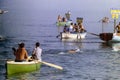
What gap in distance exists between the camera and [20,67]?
1479 inches

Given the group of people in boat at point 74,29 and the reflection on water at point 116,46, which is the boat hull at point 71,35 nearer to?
the group of people in boat at point 74,29

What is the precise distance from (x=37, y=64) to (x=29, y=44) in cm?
2218

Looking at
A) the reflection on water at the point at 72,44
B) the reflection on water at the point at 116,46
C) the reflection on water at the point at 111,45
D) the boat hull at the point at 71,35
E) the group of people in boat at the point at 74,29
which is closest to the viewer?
the reflection on water at the point at 116,46

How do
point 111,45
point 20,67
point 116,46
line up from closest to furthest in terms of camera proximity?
point 20,67 < point 116,46 < point 111,45

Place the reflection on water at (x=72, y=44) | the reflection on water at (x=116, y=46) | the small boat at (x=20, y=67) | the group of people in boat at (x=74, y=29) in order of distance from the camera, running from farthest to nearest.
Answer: the group of people in boat at (x=74, y=29) < the reflection on water at (x=72, y=44) < the reflection on water at (x=116, y=46) < the small boat at (x=20, y=67)

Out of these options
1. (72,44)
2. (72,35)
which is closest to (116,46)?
(72,44)

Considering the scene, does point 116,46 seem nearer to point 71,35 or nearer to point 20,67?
point 71,35

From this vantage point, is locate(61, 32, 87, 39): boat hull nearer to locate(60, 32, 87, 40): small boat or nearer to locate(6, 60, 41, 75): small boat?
locate(60, 32, 87, 40): small boat

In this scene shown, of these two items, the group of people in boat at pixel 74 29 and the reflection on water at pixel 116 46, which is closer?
the reflection on water at pixel 116 46

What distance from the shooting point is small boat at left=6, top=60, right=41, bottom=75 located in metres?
37.0

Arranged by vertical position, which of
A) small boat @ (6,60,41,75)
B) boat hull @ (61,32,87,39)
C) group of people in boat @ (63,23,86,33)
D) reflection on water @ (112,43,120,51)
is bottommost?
small boat @ (6,60,41,75)

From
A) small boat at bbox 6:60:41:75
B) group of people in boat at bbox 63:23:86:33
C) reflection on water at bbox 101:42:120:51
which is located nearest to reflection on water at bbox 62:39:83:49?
group of people in boat at bbox 63:23:86:33

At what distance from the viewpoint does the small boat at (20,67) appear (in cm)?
3700

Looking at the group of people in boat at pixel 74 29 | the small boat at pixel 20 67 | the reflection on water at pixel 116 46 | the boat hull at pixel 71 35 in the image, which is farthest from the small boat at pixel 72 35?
the small boat at pixel 20 67
